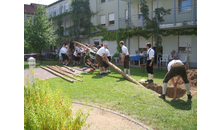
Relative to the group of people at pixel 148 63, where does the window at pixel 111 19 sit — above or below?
above

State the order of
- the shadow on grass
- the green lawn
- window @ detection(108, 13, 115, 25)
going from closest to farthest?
the green lawn
the shadow on grass
window @ detection(108, 13, 115, 25)

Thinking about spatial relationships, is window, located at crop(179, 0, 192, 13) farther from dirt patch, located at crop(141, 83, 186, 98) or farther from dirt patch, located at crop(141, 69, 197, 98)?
dirt patch, located at crop(141, 83, 186, 98)

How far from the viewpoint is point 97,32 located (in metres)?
25.8

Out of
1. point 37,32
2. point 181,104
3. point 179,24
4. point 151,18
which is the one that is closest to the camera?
point 181,104

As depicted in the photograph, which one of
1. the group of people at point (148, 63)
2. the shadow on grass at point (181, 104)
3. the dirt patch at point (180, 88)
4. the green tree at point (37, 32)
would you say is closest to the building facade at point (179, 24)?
the group of people at point (148, 63)

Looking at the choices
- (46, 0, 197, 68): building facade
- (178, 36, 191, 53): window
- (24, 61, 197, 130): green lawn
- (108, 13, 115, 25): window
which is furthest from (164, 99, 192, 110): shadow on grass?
(108, 13, 115, 25): window

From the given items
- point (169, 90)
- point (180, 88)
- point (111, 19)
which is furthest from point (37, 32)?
point (180, 88)

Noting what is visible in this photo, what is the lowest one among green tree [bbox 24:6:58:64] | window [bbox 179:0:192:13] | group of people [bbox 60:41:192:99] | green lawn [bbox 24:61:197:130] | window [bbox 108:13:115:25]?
green lawn [bbox 24:61:197:130]

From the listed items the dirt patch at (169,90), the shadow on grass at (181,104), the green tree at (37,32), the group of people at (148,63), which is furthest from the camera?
the green tree at (37,32)

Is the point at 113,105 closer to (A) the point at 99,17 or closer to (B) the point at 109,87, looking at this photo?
(B) the point at 109,87

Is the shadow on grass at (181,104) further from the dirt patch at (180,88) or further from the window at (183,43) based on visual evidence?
the window at (183,43)

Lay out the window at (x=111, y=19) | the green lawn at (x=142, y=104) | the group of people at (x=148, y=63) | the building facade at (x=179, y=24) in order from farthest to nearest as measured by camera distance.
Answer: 1. the window at (x=111, y=19)
2. the building facade at (x=179, y=24)
3. the group of people at (x=148, y=63)
4. the green lawn at (x=142, y=104)

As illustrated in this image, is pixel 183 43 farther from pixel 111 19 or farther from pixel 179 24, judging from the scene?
pixel 111 19
